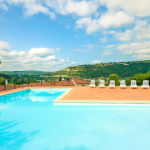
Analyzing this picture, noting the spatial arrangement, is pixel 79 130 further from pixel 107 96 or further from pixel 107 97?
pixel 107 96

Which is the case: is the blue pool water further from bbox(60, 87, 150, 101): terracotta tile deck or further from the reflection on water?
bbox(60, 87, 150, 101): terracotta tile deck

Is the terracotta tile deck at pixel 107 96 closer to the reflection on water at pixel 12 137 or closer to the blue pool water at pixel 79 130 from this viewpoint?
the blue pool water at pixel 79 130

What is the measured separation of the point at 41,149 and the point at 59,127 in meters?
1.15

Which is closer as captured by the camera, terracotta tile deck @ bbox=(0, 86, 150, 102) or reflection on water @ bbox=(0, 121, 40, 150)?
reflection on water @ bbox=(0, 121, 40, 150)

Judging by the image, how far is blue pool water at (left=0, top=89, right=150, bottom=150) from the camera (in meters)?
2.95

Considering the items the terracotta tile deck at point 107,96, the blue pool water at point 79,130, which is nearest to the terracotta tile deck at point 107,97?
the terracotta tile deck at point 107,96

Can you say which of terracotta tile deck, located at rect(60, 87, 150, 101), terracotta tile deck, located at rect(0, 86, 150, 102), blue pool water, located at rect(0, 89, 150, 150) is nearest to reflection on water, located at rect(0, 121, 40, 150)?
blue pool water, located at rect(0, 89, 150, 150)

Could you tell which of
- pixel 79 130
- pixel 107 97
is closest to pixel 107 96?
pixel 107 97

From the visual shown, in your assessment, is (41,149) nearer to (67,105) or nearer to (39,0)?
(67,105)

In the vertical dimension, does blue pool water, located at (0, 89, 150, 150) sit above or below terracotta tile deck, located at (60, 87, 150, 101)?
below

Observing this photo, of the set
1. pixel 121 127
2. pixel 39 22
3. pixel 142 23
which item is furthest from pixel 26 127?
pixel 142 23

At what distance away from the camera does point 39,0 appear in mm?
12727

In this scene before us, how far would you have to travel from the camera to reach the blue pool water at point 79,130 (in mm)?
2945

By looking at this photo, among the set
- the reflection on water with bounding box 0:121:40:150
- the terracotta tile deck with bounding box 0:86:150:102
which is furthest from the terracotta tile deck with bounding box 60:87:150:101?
the reflection on water with bounding box 0:121:40:150
